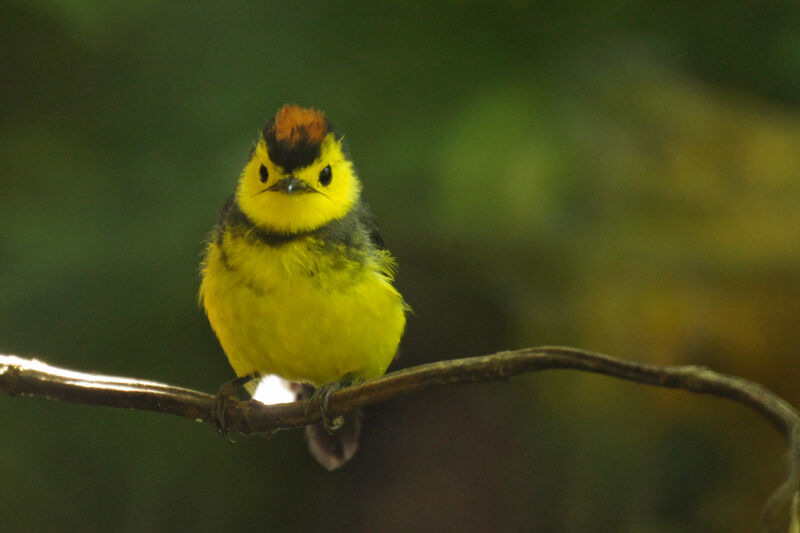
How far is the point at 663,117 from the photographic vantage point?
129 centimetres

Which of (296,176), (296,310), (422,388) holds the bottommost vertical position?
(422,388)

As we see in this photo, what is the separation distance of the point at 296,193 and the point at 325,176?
6 cm

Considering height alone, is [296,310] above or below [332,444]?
→ above

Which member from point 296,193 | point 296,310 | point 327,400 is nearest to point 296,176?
point 296,193

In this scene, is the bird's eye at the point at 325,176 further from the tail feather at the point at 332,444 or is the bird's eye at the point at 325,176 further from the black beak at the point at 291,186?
the tail feather at the point at 332,444

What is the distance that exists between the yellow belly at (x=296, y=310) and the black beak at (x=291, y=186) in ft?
0.21

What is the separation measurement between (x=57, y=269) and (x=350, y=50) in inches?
19.3

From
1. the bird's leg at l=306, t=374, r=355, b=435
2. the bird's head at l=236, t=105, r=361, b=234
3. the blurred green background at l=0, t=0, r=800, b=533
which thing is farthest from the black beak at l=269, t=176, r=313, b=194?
the blurred green background at l=0, t=0, r=800, b=533

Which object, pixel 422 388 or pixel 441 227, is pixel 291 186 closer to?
pixel 422 388

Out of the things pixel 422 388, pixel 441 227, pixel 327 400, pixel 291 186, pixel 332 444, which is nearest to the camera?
pixel 422 388

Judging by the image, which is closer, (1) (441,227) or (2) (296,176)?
(2) (296,176)

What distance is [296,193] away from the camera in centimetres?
85

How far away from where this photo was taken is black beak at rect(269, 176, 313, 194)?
0.83 m

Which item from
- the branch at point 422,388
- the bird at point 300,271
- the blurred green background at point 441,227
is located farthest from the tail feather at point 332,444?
the blurred green background at point 441,227
